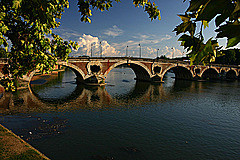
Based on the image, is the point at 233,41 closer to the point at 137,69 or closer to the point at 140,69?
the point at 140,69

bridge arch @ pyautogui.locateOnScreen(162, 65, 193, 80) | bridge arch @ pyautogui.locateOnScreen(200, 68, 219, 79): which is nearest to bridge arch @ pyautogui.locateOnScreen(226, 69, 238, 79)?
bridge arch @ pyautogui.locateOnScreen(200, 68, 219, 79)

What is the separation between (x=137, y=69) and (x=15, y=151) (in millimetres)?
60562

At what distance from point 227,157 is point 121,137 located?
9.87 meters

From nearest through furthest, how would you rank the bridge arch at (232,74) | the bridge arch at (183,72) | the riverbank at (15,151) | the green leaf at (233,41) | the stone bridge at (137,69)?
the green leaf at (233,41) → the riverbank at (15,151) → the stone bridge at (137,69) → the bridge arch at (183,72) → the bridge arch at (232,74)

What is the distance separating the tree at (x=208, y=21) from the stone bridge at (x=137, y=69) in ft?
129

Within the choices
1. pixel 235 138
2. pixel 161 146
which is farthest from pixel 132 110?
pixel 235 138

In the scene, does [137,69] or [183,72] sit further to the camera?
[183,72]

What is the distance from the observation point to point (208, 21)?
6.32ft

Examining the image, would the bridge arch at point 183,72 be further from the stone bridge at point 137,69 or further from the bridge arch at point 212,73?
the bridge arch at point 212,73

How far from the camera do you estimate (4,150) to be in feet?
36.8

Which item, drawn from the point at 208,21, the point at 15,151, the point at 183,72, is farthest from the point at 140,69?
the point at 208,21

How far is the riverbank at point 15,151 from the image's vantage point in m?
10.8

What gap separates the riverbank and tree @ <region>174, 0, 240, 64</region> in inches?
488

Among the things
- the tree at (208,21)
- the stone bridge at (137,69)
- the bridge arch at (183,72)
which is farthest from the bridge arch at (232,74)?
the tree at (208,21)
